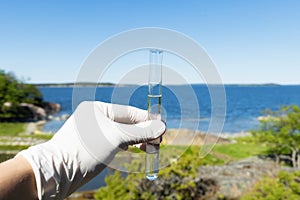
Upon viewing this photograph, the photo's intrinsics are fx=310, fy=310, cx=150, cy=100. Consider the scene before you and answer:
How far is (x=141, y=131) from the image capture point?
1.85 feet

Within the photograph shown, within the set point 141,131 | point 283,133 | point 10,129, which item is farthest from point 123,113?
point 10,129

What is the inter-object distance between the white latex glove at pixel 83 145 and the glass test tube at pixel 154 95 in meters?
0.03

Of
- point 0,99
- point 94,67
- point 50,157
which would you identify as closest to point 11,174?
point 50,157

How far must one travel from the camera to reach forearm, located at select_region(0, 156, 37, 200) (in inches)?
16.2

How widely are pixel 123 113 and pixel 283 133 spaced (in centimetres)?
637

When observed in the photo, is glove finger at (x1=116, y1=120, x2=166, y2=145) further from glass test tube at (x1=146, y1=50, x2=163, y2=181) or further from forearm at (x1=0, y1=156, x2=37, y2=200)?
forearm at (x1=0, y1=156, x2=37, y2=200)

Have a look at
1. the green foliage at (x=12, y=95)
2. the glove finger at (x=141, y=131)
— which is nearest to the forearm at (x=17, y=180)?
the glove finger at (x=141, y=131)

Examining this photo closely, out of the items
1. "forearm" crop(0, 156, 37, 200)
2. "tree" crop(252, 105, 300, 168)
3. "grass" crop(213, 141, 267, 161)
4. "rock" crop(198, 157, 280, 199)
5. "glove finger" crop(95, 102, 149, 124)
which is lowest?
"grass" crop(213, 141, 267, 161)

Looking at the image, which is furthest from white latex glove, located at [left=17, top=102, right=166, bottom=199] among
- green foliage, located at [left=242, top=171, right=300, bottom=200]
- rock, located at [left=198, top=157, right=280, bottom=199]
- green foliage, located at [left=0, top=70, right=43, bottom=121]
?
green foliage, located at [left=0, top=70, right=43, bottom=121]

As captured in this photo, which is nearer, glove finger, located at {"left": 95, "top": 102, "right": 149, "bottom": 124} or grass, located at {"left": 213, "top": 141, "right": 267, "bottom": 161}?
glove finger, located at {"left": 95, "top": 102, "right": 149, "bottom": 124}

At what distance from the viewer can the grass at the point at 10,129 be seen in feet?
40.2

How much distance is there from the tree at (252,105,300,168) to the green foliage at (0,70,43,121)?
11.5 meters

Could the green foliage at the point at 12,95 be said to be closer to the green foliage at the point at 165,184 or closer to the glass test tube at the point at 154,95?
the green foliage at the point at 165,184

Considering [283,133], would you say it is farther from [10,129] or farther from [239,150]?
[10,129]
